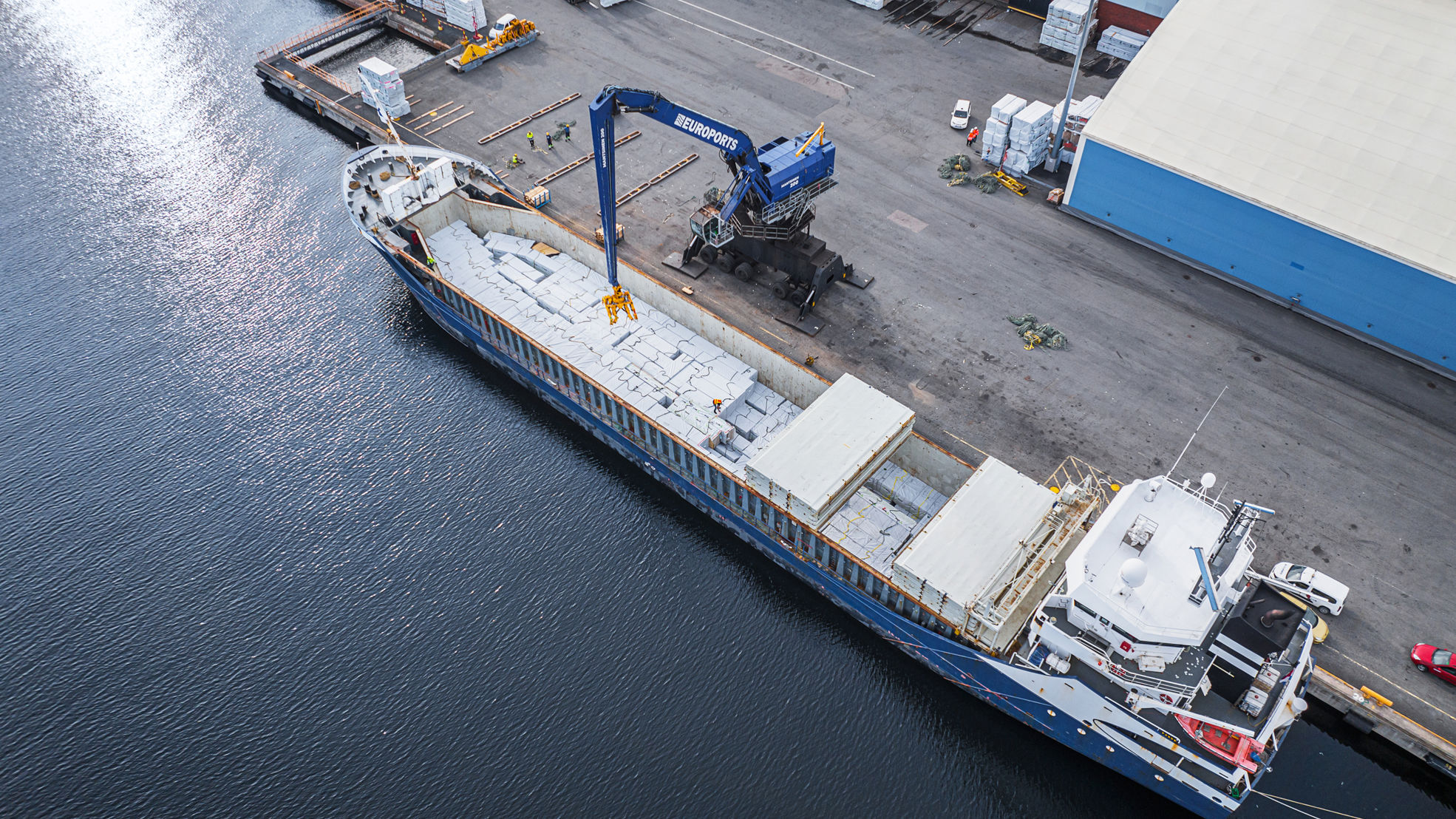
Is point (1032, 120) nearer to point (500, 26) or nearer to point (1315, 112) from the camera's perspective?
point (1315, 112)

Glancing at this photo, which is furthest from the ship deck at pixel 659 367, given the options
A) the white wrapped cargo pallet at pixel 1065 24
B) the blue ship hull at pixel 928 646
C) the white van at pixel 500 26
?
the white wrapped cargo pallet at pixel 1065 24

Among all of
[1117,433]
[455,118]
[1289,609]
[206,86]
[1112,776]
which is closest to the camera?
[1289,609]

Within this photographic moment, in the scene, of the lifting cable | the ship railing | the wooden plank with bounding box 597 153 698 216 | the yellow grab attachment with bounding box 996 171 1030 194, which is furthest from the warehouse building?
the ship railing

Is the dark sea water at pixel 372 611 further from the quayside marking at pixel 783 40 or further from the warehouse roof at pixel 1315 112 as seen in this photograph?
the quayside marking at pixel 783 40

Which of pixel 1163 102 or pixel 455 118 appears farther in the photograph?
pixel 455 118

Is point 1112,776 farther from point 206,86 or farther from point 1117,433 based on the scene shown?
point 206,86

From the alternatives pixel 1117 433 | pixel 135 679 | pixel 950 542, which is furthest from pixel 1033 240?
pixel 135 679
